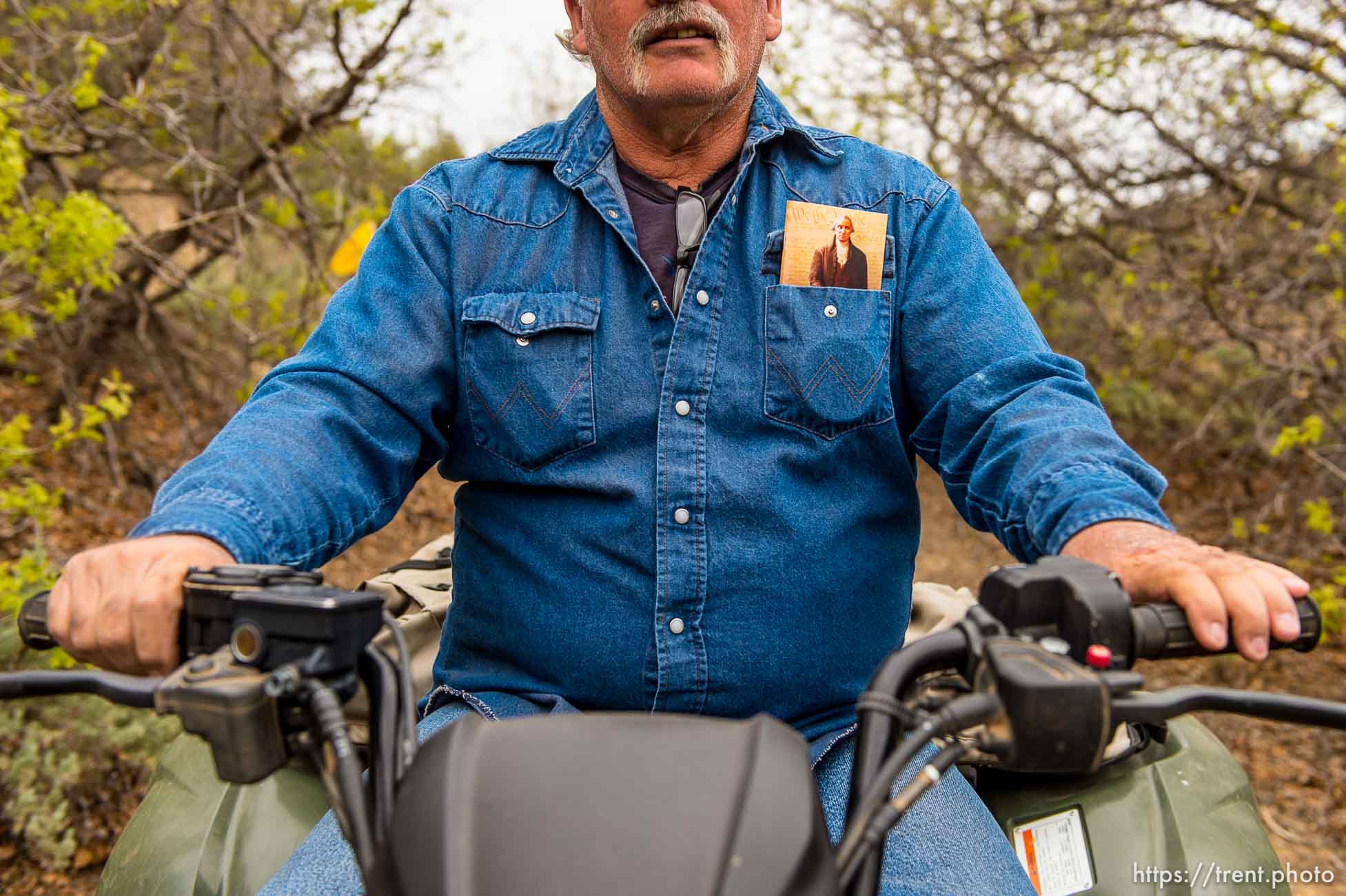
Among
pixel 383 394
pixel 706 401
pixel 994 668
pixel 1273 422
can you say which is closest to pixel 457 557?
pixel 383 394

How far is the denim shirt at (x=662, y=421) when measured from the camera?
167 cm

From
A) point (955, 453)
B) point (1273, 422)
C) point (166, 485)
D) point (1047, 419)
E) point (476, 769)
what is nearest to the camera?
point (476, 769)

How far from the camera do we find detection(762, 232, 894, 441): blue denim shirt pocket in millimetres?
1765

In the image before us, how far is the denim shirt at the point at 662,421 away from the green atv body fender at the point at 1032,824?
337 mm

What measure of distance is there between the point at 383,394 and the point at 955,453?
37.7 inches

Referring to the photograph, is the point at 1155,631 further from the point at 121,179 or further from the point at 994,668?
the point at 121,179

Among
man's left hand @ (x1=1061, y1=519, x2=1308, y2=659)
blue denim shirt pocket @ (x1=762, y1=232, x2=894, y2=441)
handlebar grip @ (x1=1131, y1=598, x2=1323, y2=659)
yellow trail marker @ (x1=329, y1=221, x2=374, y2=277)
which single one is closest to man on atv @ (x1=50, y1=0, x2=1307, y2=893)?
blue denim shirt pocket @ (x1=762, y1=232, x2=894, y2=441)

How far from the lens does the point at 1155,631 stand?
1.05m

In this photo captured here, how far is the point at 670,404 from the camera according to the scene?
5.71 ft

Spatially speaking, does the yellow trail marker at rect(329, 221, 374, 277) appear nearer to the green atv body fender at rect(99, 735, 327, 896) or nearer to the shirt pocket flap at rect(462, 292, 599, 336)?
the shirt pocket flap at rect(462, 292, 599, 336)

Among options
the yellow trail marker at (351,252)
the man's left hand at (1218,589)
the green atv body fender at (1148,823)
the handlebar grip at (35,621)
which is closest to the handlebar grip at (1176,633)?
the man's left hand at (1218,589)

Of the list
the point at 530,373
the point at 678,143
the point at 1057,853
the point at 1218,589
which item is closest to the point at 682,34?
the point at 678,143

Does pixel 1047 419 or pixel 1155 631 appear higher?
pixel 1047 419

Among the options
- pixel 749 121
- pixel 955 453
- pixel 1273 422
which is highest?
pixel 749 121
